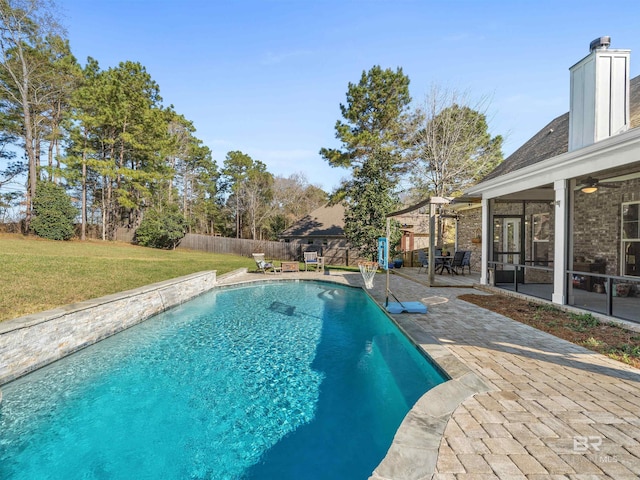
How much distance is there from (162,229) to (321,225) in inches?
474

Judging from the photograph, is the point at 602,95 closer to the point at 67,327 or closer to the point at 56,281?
the point at 67,327

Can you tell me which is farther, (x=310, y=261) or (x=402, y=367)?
(x=310, y=261)

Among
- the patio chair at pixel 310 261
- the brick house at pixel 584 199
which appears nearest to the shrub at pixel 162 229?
the patio chair at pixel 310 261

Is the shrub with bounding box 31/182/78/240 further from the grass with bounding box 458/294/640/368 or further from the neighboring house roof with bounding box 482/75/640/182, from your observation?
the neighboring house roof with bounding box 482/75/640/182

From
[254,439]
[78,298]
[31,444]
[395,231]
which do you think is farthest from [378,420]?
[395,231]

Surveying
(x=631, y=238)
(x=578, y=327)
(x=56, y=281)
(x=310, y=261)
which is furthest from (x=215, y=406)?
(x=310, y=261)

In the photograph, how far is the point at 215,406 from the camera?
4078 millimetres

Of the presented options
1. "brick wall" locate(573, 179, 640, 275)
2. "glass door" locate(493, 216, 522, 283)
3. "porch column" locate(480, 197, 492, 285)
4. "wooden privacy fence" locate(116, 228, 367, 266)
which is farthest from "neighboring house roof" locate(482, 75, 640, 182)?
"wooden privacy fence" locate(116, 228, 367, 266)

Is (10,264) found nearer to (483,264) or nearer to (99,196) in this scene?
(483,264)

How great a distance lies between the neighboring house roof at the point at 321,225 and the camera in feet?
74.5

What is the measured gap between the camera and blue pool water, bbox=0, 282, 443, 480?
3.11 metres

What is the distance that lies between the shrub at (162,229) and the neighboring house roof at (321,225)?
7965 millimetres

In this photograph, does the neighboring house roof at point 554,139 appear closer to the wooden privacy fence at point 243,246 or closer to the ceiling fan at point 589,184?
the ceiling fan at point 589,184

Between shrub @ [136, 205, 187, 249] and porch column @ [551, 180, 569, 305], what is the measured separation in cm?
2331
